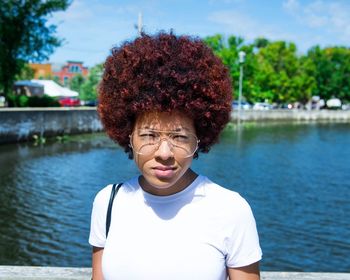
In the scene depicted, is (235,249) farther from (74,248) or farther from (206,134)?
(74,248)

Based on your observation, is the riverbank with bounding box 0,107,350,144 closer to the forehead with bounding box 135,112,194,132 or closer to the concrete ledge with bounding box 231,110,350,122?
the concrete ledge with bounding box 231,110,350,122

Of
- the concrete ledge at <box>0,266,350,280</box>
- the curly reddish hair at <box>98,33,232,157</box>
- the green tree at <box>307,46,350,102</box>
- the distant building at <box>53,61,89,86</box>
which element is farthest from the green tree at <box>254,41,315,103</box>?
the curly reddish hair at <box>98,33,232,157</box>

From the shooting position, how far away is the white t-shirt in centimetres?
178

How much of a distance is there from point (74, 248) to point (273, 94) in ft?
195

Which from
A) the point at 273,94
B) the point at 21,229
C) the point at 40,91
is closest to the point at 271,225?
the point at 21,229

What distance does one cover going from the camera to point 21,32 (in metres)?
33.2

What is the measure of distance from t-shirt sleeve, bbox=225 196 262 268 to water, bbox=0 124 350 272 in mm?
6554

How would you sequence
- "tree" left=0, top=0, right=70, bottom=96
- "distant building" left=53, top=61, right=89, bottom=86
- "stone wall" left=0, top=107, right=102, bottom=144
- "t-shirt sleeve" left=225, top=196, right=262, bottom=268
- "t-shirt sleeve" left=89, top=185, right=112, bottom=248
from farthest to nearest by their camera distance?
"distant building" left=53, top=61, right=89, bottom=86 → "tree" left=0, top=0, right=70, bottom=96 → "stone wall" left=0, top=107, right=102, bottom=144 → "t-shirt sleeve" left=89, top=185, right=112, bottom=248 → "t-shirt sleeve" left=225, top=196, right=262, bottom=268

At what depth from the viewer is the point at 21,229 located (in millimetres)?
9859

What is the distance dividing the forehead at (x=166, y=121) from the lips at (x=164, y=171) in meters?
0.15

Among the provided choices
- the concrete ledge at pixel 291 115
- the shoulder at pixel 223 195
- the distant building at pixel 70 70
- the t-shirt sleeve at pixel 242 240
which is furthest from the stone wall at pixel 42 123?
the distant building at pixel 70 70

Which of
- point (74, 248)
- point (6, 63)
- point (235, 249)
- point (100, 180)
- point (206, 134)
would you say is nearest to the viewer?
point (235, 249)

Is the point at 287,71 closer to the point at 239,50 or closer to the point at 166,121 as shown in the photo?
the point at 239,50

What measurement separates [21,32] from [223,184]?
22.9 m
